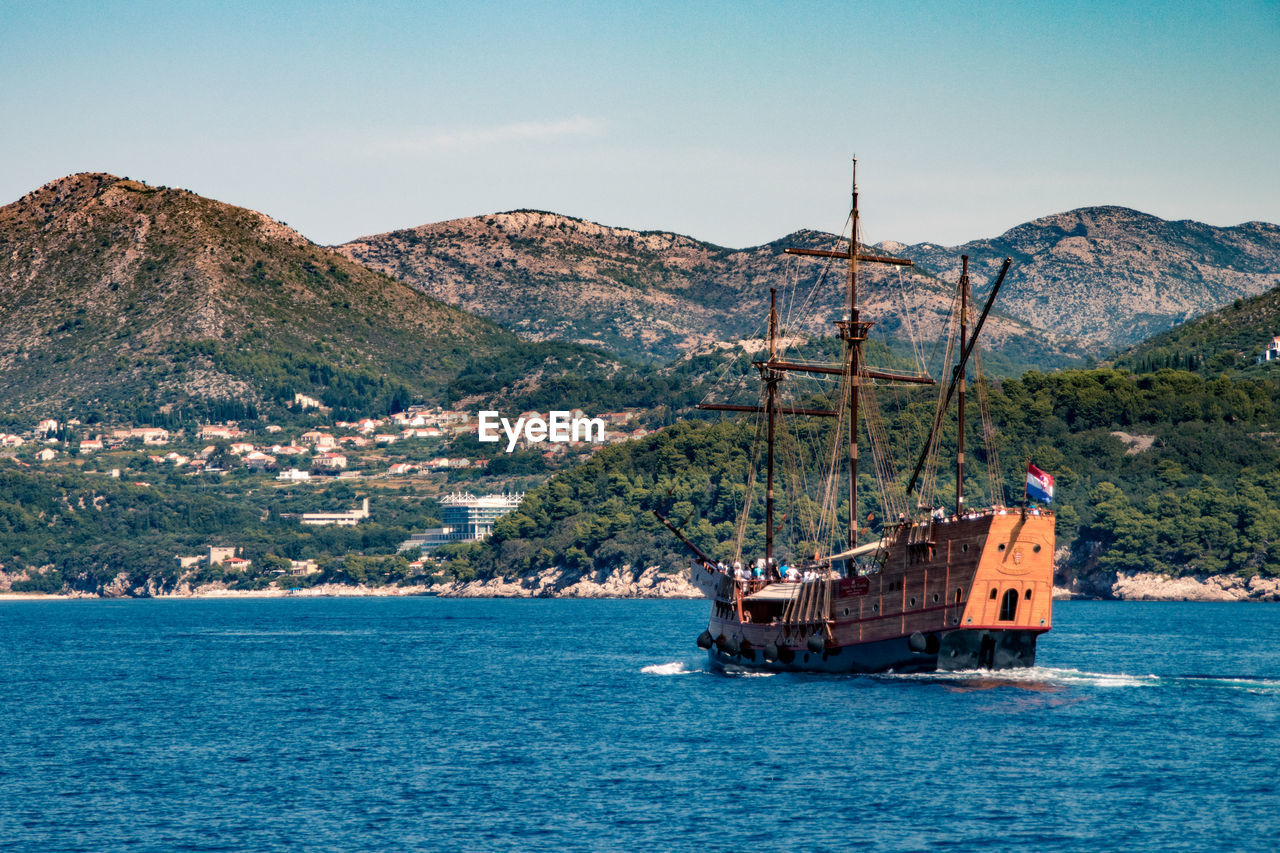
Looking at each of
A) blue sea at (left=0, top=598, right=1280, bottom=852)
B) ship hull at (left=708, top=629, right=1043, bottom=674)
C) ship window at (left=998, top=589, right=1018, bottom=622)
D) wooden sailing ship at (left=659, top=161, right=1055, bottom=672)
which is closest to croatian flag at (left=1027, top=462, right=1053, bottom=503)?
wooden sailing ship at (left=659, top=161, right=1055, bottom=672)

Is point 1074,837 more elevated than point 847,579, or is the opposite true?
point 847,579

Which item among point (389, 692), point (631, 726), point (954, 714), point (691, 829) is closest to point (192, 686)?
point (389, 692)

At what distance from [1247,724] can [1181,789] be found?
16128 mm

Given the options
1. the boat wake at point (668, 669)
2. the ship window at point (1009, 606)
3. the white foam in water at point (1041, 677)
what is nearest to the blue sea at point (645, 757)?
the white foam in water at point (1041, 677)

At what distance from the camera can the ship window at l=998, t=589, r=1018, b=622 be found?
79.9m

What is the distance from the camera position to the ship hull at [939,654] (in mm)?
80812

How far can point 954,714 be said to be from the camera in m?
70.8

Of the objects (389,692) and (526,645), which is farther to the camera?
(526,645)

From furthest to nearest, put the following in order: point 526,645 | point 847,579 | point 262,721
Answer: point 526,645, point 847,579, point 262,721

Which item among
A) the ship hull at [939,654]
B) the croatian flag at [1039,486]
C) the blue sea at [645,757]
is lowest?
the blue sea at [645,757]

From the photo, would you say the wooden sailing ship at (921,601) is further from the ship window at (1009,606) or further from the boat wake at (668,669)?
the boat wake at (668,669)

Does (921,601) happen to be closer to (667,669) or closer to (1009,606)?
(1009,606)

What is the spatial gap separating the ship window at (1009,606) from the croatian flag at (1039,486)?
4656mm

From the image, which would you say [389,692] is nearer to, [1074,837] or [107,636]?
[1074,837]
